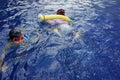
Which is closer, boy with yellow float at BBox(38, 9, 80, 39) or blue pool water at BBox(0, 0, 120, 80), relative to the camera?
blue pool water at BBox(0, 0, 120, 80)

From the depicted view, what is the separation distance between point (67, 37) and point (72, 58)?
4.17 ft

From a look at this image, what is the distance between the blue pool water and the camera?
5.35m

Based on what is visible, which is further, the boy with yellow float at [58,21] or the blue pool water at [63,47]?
the boy with yellow float at [58,21]

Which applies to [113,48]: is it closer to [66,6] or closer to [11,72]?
[11,72]

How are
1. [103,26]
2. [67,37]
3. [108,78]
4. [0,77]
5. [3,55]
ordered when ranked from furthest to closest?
[103,26], [67,37], [3,55], [108,78], [0,77]

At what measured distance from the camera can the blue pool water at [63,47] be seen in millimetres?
5348

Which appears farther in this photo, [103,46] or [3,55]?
[103,46]

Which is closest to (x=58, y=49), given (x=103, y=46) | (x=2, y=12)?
(x=103, y=46)

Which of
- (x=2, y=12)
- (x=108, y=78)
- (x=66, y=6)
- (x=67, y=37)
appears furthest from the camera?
(x=66, y=6)

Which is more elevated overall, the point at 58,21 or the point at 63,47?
the point at 58,21

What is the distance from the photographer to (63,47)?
6.47 metres

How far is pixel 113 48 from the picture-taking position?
265 inches

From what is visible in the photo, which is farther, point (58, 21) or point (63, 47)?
point (58, 21)

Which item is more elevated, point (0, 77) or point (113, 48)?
point (0, 77)
